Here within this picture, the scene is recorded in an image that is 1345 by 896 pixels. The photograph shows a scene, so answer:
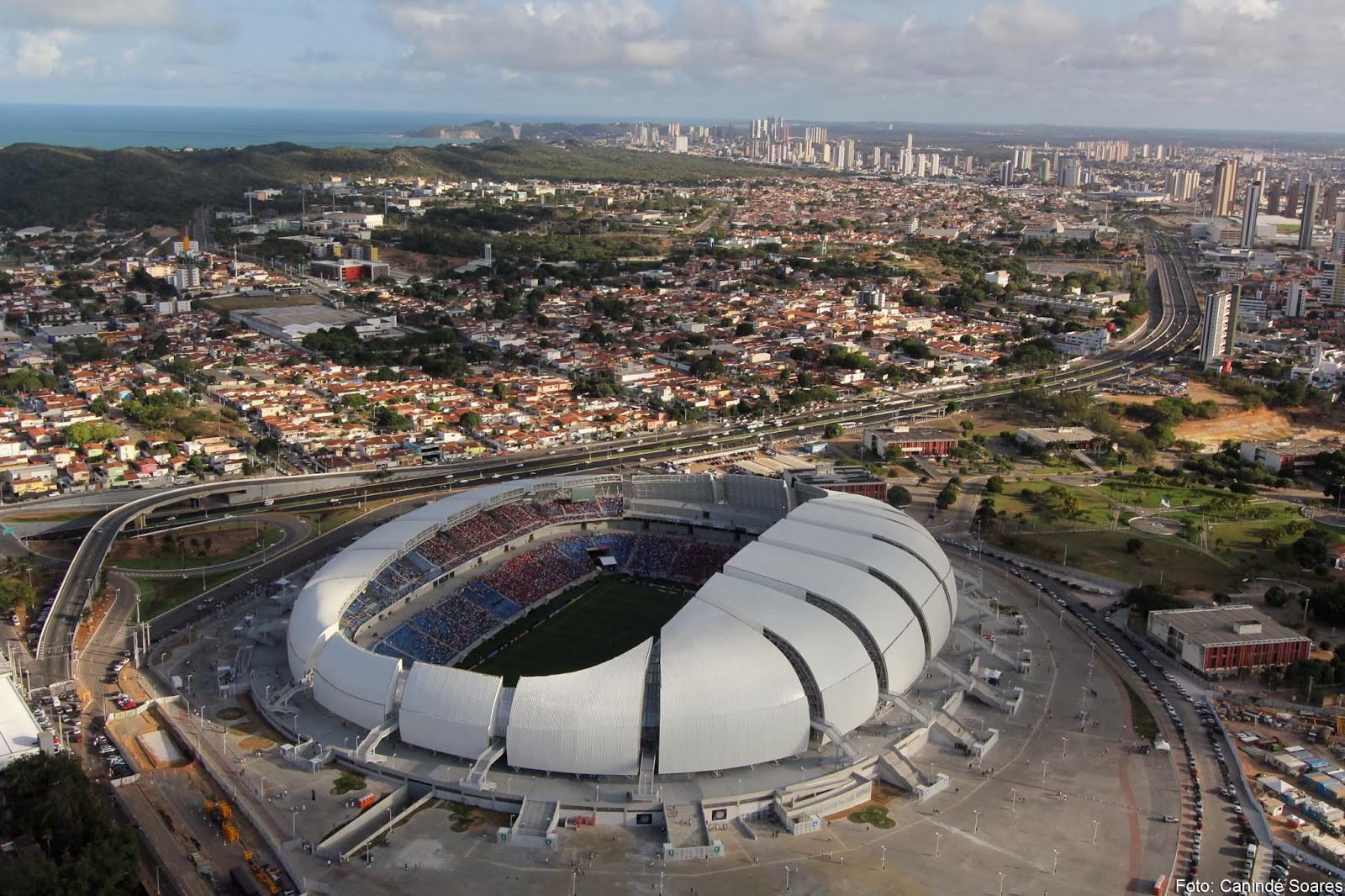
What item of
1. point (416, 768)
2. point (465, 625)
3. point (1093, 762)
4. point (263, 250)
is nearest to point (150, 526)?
point (465, 625)

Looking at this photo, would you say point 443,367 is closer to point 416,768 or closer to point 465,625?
point 465,625

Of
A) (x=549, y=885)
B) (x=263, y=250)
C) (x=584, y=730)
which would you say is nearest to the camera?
(x=549, y=885)

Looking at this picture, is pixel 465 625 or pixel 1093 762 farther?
pixel 465 625

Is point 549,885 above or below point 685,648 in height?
below

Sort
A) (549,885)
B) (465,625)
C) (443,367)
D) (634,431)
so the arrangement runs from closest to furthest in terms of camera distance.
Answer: (549,885)
(465,625)
(634,431)
(443,367)

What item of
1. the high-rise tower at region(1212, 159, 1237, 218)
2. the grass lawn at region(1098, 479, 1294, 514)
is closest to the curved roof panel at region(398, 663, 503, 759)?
the grass lawn at region(1098, 479, 1294, 514)

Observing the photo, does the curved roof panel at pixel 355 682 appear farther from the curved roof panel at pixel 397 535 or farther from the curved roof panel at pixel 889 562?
the curved roof panel at pixel 889 562
